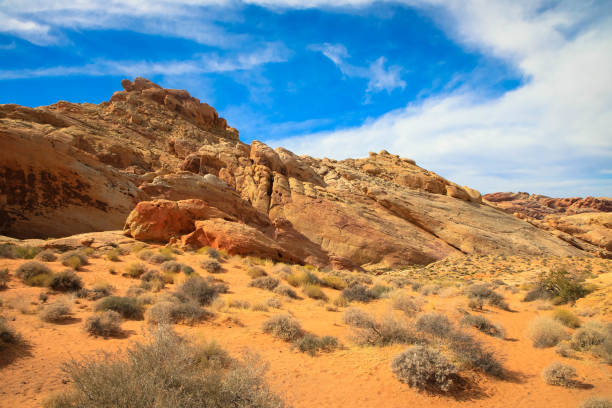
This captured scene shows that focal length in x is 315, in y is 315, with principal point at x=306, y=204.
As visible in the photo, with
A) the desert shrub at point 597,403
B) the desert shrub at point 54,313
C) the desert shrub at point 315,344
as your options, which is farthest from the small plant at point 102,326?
the desert shrub at point 597,403

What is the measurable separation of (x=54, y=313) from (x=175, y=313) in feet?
7.86

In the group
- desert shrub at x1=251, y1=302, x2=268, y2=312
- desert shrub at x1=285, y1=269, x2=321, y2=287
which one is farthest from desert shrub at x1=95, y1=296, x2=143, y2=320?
desert shrub at x1=285, y1=269, x2=321, y2=287

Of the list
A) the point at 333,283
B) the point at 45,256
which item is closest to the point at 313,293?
the point at 333,283

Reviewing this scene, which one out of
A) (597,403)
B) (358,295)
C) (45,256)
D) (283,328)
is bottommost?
(283,328)

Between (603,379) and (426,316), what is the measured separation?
10.7 feet

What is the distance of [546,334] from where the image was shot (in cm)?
780

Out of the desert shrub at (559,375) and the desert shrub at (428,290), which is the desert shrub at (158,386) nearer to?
the desert shrub at (559,375)

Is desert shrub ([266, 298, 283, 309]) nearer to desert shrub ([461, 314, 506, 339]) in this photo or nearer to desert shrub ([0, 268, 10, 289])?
desert shrub ([461, 314, 506, 339])

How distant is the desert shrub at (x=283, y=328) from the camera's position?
711cm

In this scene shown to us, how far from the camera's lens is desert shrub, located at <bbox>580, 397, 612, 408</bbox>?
15.3 ft

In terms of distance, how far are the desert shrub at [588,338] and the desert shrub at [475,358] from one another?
2.67 m

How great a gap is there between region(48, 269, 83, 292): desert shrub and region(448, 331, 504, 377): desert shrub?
32.2 feet

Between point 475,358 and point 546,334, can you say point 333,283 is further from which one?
point 475,358

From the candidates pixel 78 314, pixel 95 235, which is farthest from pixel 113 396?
pixel 95 235
